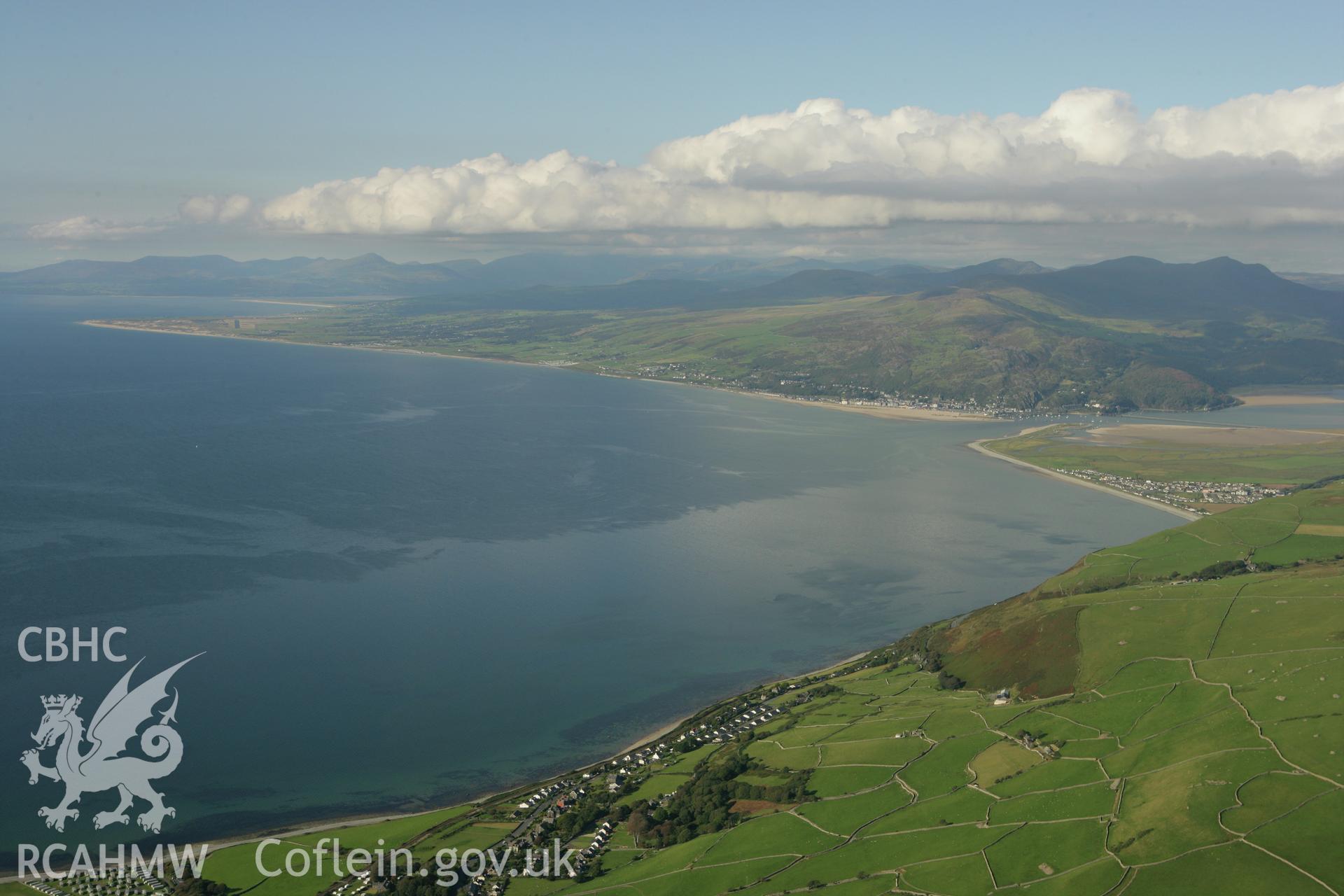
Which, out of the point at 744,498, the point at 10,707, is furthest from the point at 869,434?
the point at 10,707

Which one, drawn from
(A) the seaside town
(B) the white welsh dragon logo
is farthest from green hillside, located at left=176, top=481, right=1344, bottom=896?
(A) the seaside town

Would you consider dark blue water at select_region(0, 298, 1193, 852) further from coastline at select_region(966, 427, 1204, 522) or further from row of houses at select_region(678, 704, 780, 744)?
row of houses at select_region(678, 704, 780, 744)

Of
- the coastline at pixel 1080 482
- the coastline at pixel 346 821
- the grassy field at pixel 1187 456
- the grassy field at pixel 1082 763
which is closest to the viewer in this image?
the grassy field at pixel 1082 763

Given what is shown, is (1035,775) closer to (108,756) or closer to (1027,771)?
(1027,771)

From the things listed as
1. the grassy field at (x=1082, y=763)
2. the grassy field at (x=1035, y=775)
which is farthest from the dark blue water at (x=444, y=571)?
the grassy field at (x=1082, y=763)

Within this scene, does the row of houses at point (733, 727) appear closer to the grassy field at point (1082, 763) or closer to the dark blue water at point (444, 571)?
the grassy field at point (1082, 763)

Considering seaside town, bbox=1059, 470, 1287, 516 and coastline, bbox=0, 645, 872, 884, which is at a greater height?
seaside town, bbox=1059, 470, 1287, 516

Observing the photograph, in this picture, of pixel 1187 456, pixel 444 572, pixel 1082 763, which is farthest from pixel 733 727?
pixel 1187 456
